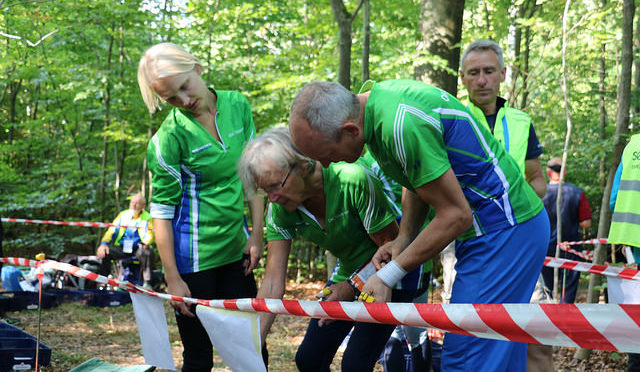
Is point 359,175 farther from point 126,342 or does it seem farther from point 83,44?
point 83,44

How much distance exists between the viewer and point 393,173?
2076 millimetres

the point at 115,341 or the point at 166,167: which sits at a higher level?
the point at 166,167

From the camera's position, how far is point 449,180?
1876 mm

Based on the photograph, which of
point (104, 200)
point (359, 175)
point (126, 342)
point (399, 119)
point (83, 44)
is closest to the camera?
point (399, 119)

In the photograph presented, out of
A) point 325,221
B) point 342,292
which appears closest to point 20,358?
point 342,292

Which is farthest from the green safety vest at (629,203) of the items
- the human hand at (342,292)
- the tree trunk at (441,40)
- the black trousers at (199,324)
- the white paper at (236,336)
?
the white paper at (236,336)

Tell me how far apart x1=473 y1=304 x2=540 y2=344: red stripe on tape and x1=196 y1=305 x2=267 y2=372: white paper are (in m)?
1.17

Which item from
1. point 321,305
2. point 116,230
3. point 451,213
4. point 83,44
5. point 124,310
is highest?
point 83,44

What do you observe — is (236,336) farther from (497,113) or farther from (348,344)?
(497,113)

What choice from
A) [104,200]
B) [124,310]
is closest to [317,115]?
[124,310]

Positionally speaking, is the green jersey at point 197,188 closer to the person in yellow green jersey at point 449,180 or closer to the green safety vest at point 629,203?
the person in yellow green jersey at point 449,180

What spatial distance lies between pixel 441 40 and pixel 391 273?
463 cm

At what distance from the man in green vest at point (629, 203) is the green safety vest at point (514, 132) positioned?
0.94 metres

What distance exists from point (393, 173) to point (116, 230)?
8179 millimetres
